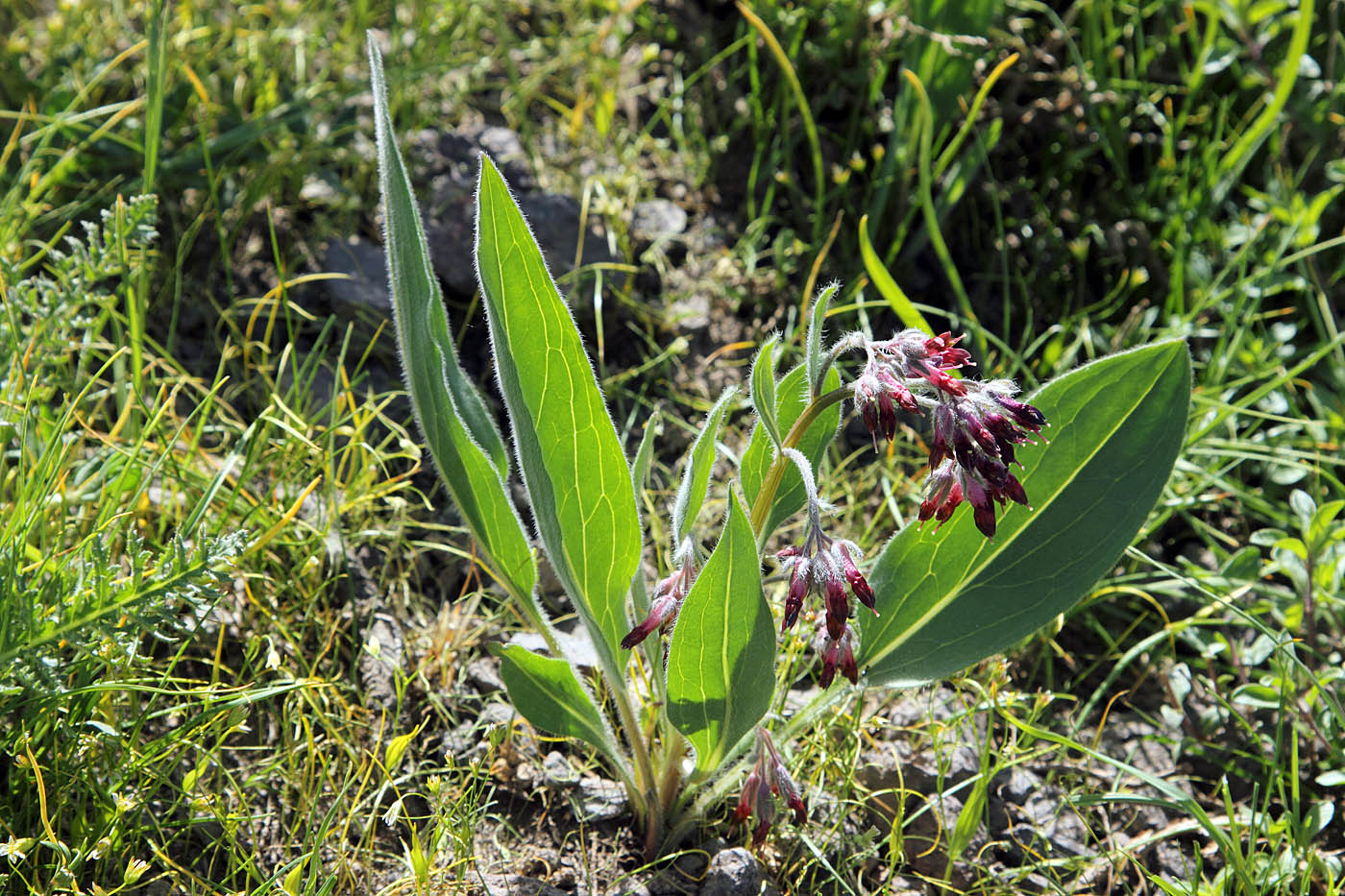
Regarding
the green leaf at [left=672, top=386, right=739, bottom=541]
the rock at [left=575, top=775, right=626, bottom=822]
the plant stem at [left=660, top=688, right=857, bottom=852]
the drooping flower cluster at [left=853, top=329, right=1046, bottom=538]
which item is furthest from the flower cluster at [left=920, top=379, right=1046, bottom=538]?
the rock at [left=575, top=775, right=626, bottom=822]

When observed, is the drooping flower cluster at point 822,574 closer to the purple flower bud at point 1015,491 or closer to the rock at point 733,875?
the purple flower bud at point 1015,491

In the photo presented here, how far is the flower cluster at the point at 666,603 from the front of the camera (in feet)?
5.52

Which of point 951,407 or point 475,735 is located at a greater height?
point 951,407

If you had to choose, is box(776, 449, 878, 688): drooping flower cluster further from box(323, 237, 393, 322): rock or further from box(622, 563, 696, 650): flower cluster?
box(323, 237, 393, 322): rock

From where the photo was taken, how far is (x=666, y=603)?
171 cm

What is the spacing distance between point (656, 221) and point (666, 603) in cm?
180

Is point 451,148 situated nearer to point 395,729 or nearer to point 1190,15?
point 395,729

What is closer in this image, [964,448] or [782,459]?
[964,448]

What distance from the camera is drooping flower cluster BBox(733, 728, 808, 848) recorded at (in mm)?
1826

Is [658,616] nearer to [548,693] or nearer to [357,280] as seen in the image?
[548,693]

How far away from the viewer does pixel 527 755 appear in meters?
2.22

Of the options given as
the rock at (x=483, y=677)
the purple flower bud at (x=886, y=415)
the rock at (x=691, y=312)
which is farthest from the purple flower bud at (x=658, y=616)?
the rock at (x=691, y=312)

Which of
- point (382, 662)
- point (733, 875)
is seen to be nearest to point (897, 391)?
point (733, 875)

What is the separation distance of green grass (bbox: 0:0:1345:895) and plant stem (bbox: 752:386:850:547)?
60 centimetres
